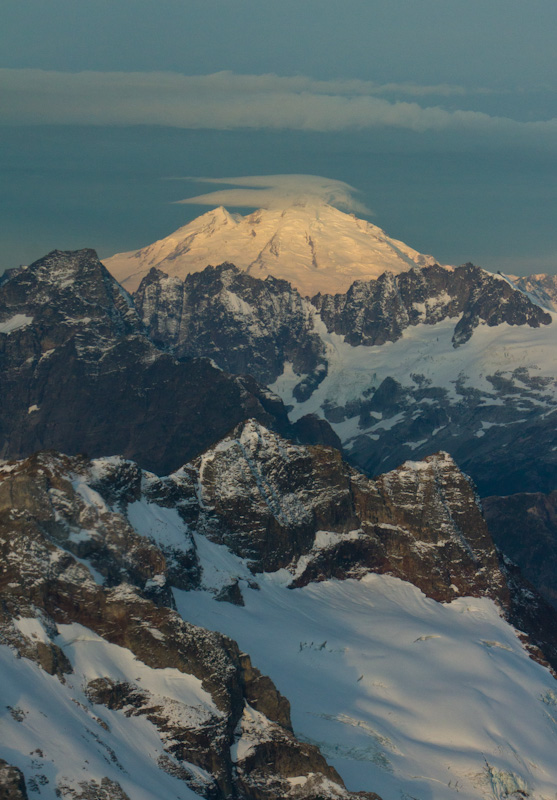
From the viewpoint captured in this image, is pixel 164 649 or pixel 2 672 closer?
pixel 2 672

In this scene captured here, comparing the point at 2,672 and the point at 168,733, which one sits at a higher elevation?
the point at 2,672

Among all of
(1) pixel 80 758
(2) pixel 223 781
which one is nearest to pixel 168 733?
(2) pixel 223 781

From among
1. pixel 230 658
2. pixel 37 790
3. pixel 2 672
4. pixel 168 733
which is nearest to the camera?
pixel 37 790

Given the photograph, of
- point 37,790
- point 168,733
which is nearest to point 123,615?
point 168,733

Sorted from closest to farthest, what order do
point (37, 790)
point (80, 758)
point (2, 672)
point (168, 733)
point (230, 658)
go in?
1. point (37, 790)
2. point (80, 758)
3. point (2, 672)
4. point (168, 733)
5. point (230, 658)

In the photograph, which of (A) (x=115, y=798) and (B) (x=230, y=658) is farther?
(B) (x=230, y=658)

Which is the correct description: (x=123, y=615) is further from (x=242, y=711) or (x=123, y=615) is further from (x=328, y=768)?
(x=328, y=768)

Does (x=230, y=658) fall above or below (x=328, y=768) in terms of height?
above

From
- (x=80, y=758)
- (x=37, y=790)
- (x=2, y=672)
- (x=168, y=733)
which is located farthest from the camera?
(x=168, y=733)

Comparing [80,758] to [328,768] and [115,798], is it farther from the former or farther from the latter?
[328,768]
